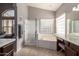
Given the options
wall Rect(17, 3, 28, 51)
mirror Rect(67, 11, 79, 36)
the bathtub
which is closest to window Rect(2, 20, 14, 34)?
wall Rect(17, 3, 28, 51)

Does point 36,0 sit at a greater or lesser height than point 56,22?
greater

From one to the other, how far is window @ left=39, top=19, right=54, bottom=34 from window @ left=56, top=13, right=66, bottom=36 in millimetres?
223

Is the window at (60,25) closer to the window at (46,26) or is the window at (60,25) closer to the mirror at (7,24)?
the window at (46,26)

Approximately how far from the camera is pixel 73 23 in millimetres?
4246

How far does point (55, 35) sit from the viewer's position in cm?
499

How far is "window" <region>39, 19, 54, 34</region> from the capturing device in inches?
187

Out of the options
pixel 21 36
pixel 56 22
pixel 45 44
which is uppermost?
pixel 56 22

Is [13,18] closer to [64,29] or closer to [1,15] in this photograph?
[1,15]

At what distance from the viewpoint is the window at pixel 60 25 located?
15.5 ft

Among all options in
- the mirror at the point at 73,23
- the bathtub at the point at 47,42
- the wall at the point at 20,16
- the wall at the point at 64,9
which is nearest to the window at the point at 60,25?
the wall at the point at 64,9

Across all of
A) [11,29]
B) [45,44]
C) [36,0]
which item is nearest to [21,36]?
[11,29]

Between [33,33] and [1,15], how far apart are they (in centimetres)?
137

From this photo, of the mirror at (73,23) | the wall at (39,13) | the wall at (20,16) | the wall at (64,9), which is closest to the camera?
Result: the mirror at (73,23)

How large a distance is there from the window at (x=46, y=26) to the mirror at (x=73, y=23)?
1.96ft
